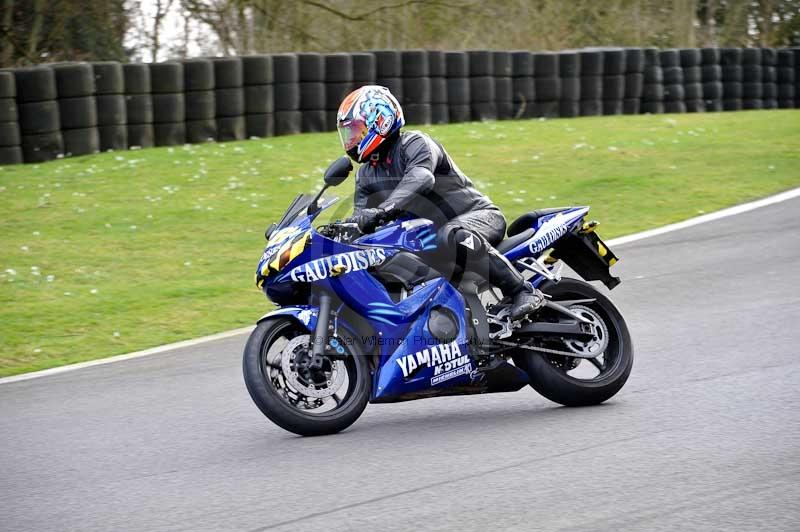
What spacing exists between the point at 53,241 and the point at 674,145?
31.8 ft

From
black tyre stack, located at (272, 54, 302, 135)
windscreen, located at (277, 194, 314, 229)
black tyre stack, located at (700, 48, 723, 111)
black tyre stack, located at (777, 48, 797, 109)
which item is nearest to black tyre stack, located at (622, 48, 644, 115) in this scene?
black tyre stack, located at (700, 48, 723, 111)

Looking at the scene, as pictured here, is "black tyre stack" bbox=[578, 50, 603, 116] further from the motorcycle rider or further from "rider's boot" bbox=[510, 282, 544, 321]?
"rider's boot" bbox=[510, 282, 544, 321]

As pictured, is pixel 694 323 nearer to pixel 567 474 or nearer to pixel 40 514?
pixel 567 474

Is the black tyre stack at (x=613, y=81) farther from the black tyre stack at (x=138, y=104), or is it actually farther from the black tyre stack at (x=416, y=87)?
the black tyre stack at (x=138, y=104)

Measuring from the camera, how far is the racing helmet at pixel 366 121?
5691 mm

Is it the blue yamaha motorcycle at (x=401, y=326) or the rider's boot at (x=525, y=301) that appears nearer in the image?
the blue yamaha motorcycle at (x=401, y=326)

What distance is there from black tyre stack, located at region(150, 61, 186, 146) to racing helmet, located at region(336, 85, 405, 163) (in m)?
10.3

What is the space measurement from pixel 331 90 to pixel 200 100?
2.17 m

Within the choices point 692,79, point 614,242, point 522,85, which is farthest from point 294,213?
point 692,79

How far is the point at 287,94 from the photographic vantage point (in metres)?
16.8

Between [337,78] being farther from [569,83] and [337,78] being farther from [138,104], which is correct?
[569,83]

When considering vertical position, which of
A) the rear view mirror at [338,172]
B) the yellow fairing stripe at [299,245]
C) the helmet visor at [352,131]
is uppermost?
the helmet visor at [352,131]

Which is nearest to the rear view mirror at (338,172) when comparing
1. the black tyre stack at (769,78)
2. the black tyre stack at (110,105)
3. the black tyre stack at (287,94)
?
the black tyre stack at (110,105)

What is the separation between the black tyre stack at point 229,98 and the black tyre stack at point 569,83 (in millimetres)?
6171
